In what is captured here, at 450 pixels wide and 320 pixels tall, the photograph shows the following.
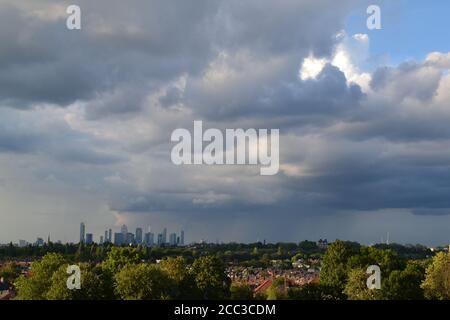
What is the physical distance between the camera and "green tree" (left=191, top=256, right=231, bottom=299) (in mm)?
88375

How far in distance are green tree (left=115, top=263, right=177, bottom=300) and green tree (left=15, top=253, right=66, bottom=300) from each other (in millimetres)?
9146

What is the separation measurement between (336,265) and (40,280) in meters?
40.7

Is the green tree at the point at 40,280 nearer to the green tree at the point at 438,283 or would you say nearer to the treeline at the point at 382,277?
the treeline at the point at 382,277

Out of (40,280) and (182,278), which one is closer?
(40,280)

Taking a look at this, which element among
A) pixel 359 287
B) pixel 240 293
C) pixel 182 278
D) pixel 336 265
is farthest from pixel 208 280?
pixel 359 287

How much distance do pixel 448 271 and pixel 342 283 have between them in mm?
14229

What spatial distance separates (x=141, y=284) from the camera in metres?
74.6

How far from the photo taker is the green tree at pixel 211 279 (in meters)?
88.4

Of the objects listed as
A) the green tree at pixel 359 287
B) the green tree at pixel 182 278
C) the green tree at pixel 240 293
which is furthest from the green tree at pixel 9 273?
the green tree at pixel 359 287

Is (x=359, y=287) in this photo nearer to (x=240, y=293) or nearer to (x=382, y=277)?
(x=382, y=277)
